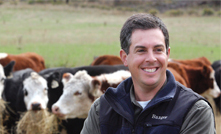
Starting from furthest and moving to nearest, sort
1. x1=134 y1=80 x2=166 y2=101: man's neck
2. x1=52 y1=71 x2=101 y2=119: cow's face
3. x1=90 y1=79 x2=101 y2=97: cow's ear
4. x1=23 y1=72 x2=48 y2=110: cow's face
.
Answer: x1=23 y1=72 x2=48 y2=110: cow's face
x1=52 y1=71 x2=101 y2=119: cow's face
x1=90 y1=79 x2=101 y2=97: cow's ear
x1=134 y1=80 x2=166 y2=101: man's neck

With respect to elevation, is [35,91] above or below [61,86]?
above

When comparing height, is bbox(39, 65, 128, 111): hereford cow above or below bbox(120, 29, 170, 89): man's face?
below

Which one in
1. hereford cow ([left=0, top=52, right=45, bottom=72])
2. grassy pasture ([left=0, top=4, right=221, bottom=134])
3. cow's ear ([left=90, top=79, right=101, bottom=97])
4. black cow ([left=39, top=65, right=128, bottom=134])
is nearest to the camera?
cow's ear ([left=90, top=79, right=101, bottom=97])

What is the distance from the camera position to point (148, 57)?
1911 mm

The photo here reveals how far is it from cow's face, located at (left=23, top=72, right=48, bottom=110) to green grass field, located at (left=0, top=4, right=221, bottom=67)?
19.1 feet

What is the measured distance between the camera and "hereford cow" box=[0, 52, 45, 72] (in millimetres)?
8700

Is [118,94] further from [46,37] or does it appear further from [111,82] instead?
[46,37]

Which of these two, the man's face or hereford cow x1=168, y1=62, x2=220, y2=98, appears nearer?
the man's face

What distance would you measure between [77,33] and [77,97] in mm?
16257

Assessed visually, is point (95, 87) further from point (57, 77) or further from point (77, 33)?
point (77, 33)

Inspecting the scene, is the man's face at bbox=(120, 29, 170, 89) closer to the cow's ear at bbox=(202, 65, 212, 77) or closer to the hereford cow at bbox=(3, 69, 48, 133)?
the hereford cow at bbox=(3, 69, 48, 133)

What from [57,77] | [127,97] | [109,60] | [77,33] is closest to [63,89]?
[57,77]

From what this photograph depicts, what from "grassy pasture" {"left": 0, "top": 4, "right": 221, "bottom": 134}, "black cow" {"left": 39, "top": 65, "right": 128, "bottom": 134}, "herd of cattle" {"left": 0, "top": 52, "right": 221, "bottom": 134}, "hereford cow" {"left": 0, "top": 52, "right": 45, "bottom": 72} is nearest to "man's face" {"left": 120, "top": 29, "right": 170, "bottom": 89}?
"herd of cattle" {"left": 0, "top": 52, "right": 221, "bottom": 134}

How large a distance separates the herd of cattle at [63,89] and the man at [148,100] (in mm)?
3269
